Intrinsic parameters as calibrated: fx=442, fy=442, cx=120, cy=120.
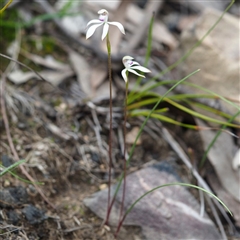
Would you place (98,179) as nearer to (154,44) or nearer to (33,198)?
(33,198)

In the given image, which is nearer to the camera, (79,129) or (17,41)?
(79,129)

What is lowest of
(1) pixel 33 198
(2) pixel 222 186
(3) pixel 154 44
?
(1) pixel 33 198

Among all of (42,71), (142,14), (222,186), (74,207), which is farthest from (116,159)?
(142,14)

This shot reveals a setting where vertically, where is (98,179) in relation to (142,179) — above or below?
below

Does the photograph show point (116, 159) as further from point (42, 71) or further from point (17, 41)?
point (17, 41)

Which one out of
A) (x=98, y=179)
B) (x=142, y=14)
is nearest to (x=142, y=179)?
(x=98, y=179)

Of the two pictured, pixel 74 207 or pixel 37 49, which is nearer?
pixel 74 207

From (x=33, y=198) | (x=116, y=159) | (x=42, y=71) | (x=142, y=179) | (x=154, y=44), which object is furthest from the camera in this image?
(x=154, y=44)

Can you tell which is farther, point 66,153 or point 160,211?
point 66,153

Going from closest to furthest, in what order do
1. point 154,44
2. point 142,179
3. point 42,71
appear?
1. point 142,179
2. point 42,71
3. point 154,44
